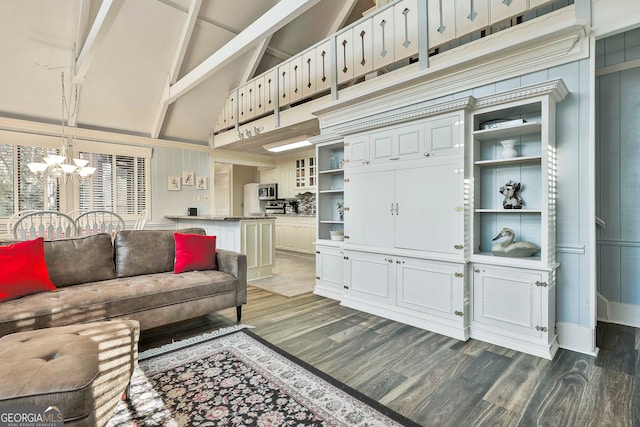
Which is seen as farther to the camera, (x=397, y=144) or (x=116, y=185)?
(x=116, y=185)

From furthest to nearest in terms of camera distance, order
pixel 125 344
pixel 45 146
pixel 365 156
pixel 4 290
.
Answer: pixel 45 146 < pixel 365 156 < pixel 4 290 < pixel 125 344

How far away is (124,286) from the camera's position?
2.60m

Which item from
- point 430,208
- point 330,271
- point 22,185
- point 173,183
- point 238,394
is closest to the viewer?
point 238,394

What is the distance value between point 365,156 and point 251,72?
12.9 feet

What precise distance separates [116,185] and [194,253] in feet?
13.0

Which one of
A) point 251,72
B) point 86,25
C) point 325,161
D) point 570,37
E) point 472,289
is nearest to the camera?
point 570,37

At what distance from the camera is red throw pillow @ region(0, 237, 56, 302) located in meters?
2.25

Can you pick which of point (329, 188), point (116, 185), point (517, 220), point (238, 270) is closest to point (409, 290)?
point (517, 220)

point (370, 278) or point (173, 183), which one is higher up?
point (173, 183)

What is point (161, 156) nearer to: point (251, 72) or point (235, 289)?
point (251, 72)

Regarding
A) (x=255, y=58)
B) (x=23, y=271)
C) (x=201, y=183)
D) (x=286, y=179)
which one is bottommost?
(x=23, y=271)

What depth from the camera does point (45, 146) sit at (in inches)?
210

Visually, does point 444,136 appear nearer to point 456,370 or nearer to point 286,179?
point 456,370

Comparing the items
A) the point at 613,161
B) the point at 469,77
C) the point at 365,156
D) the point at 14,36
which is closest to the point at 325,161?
the point at 365,156
